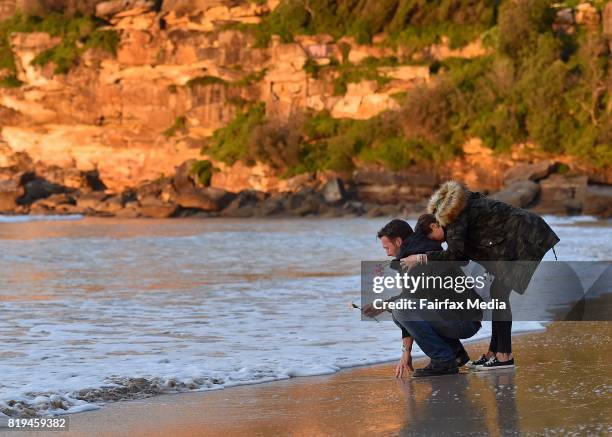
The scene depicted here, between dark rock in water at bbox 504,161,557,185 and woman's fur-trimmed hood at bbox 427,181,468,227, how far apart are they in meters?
32.8

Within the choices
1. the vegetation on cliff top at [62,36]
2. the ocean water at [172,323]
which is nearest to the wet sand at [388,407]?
the ocean water at [172,323]

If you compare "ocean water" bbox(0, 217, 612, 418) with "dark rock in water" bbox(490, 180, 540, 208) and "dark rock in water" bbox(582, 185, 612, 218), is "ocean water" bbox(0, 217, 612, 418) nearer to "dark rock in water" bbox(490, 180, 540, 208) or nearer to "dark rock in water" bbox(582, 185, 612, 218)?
"dark rock in water" bbox(582, 185, 612, 218)

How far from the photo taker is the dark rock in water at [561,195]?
3544cm

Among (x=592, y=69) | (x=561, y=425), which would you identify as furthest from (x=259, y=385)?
(x=592, y=69)

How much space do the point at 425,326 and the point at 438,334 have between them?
Answer: 0.15 metres

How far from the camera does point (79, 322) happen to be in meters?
8.39

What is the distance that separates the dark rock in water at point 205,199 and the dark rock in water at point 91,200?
4.11m

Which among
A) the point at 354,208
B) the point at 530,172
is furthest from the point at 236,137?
the point at 530,172

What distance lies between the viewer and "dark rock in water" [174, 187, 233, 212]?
133 feet

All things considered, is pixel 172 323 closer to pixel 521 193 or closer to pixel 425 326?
pixel 425 326

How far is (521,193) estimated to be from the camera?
35.8 meters

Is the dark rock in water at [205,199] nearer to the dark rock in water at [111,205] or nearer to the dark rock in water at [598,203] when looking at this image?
the dark rock in water at [111,205]

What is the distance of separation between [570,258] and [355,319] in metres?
7.49

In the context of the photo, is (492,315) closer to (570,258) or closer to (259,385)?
(259,385)
